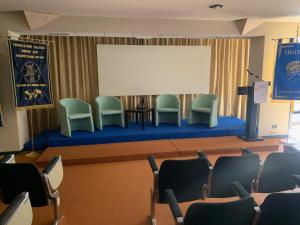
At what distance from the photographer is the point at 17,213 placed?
162 cm

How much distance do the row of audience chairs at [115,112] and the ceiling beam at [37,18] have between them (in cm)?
156

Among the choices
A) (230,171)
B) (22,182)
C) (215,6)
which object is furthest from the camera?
(215,6)

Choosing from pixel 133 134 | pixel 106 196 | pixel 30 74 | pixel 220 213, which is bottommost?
pixel 106 196

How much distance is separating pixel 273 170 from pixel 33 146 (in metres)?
4.22

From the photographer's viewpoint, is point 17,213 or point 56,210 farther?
point 56,210

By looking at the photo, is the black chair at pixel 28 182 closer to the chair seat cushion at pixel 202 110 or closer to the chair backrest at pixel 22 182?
the chair backrest at pixel 22 182

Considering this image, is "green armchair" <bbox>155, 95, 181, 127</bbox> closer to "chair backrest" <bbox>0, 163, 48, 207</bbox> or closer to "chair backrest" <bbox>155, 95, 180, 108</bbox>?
"chair backrest" <bbox>155, 95, 180, 108</bbox>

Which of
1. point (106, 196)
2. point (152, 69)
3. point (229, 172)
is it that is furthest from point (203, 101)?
point (229, 172)

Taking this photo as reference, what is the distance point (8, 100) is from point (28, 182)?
2.80 metres

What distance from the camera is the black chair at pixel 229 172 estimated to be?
94.3 inches

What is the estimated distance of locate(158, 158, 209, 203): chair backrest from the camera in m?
2.29

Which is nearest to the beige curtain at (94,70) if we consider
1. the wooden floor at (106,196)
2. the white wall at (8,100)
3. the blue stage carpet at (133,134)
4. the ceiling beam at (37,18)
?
the blue stage carpet at (133,134)

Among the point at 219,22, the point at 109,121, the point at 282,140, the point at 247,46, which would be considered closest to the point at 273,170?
the point at 282,140

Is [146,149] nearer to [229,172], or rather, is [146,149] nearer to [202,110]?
[202,110]
